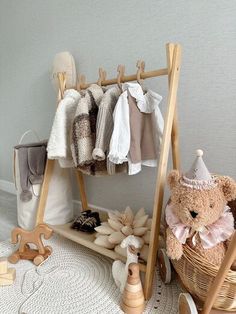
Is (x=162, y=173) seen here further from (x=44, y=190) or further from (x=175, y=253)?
(x=44, y=190)

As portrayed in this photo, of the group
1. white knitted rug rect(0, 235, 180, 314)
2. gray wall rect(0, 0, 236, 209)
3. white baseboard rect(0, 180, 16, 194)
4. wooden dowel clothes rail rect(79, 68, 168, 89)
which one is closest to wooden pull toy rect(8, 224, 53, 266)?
white knitted rug rect(0, 235, 180, 314)

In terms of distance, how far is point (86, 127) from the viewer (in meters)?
1.13

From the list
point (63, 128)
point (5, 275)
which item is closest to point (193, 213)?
point (63, 128)

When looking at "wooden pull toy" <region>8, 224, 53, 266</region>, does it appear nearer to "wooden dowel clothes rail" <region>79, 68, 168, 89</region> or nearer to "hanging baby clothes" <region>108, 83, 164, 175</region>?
"hanging baby clothes" <region>108, 83, 164, 175</region>

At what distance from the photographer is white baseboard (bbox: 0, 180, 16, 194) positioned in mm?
2348

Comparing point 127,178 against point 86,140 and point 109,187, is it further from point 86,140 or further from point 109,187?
point 86,140

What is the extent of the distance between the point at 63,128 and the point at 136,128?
0.39 meters

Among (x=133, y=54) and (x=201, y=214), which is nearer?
(x=201, y=214)

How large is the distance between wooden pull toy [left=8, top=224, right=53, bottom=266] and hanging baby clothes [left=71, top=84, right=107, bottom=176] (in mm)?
385

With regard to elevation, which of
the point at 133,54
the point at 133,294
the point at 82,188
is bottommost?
the point at 133,294

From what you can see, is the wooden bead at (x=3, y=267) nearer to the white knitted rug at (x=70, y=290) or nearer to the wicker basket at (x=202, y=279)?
the white knitted rug at (x=70, y=290)

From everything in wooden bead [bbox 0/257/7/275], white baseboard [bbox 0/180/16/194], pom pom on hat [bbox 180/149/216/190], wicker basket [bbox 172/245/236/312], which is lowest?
white baseboard [bbox 0/180/16/194]

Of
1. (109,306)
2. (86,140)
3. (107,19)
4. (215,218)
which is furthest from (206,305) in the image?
(107,19)

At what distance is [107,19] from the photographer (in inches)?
55.3
